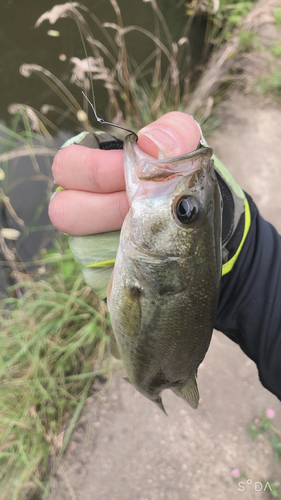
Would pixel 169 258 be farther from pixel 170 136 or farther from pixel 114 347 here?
pixel 114 347

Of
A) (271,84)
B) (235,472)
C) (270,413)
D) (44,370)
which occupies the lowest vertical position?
(235,472)

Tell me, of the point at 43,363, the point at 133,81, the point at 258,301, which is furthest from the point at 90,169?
the point at 133,81

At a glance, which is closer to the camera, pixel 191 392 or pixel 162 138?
pixel 162 138

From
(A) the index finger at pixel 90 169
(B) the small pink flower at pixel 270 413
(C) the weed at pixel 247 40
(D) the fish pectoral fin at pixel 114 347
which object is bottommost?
(B) the small pink flower at pixel 270 413

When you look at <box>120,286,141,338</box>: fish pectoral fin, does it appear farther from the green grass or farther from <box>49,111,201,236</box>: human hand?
the green grass

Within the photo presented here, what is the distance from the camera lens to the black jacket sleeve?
5.10ft

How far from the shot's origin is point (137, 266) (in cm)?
113

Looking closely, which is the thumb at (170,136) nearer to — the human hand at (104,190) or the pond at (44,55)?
the human hand at (104,190)

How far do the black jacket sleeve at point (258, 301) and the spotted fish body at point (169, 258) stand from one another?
47 cm

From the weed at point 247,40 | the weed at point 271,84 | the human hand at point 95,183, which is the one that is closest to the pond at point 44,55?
the weed at point 247,40

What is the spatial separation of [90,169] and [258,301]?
1052mm

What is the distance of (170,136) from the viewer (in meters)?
1.12

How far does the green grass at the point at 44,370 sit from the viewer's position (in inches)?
79.3

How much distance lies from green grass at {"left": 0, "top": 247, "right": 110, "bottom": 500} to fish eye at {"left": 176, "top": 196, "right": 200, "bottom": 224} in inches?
59.2
